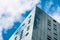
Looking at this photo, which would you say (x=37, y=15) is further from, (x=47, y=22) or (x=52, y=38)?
(x=52, y=38)

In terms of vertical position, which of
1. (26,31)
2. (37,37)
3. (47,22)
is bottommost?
(37,37)

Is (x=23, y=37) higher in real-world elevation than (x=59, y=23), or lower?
lower

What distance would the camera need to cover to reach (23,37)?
54.6 meters

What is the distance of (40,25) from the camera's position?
2199 inches

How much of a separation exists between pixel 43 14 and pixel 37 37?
11943 millimetres

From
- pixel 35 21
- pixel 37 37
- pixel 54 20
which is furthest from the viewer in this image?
pixel 54 20

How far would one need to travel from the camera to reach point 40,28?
2164 inches

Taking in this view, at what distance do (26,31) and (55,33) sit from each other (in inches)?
402

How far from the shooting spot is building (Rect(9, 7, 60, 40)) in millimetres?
52231

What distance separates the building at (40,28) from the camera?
5223 centimetres

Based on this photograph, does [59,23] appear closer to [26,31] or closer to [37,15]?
[37,15]

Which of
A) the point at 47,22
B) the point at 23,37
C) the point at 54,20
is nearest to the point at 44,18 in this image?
the point at 47,22

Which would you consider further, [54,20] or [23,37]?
[54,20]

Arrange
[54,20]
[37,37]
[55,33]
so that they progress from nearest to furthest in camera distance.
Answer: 1. [37,37]
2. [55,33]
3. [54,20]
